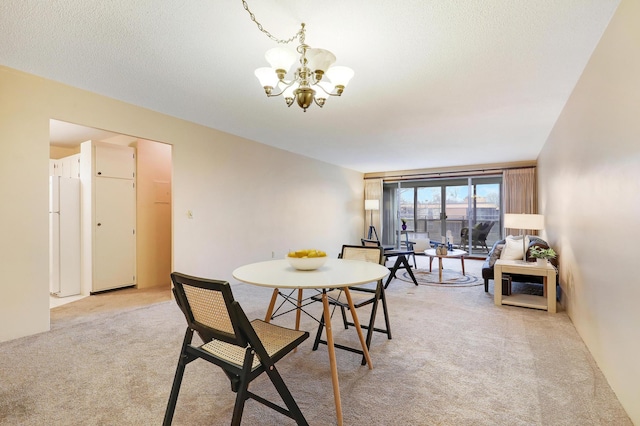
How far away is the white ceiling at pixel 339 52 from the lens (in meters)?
1.78

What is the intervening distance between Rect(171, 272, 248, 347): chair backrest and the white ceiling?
1580mm

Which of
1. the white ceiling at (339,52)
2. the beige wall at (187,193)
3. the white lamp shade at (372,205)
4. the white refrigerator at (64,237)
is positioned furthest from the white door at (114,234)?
the white lamp shade at (372,205)

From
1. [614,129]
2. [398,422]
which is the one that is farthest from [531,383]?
A: [614,129]

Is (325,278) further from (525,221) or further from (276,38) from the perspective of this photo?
(525,221)

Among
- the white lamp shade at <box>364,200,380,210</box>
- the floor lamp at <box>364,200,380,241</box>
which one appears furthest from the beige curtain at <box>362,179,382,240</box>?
the white lamp shade at <box>364,200,380,210</box>

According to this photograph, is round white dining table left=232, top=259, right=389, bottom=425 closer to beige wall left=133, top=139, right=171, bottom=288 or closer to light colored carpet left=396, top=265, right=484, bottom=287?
light colored carpet left=396, top=265, right=484, bottom=287

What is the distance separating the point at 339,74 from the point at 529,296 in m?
3.50

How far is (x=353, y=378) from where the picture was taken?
1928mm

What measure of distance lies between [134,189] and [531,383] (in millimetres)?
5068

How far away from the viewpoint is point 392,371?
79.0 inches

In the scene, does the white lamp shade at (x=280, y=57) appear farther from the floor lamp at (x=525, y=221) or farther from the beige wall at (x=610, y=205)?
the floor lamp at (x=525, y=221)

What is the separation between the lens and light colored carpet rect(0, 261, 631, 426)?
1.57 metres

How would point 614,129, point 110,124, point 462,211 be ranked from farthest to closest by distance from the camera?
point 462,211
point 110,124
point 614,129

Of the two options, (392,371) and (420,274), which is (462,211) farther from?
(392,371)
